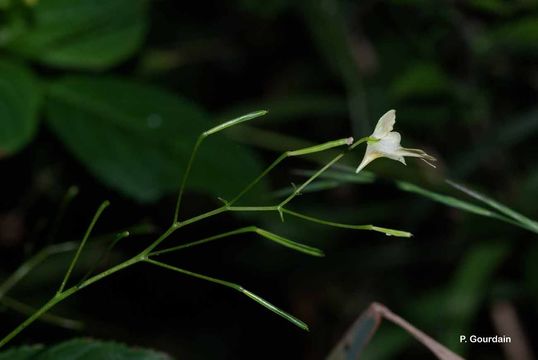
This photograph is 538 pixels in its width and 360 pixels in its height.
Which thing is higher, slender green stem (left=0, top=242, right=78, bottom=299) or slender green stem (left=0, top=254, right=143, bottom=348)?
slender green stem (left=0, top=254, right=143, bottom=348)

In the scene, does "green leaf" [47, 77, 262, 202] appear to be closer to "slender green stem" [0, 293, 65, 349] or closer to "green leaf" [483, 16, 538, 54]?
"slender green stem" [0, 293, 65, 349]

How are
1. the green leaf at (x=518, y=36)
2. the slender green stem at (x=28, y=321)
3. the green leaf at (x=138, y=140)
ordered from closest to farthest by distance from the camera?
1. the slender green stem at (x=28, y=321)
2. the green leaf at (x=138, y=140)
3. the green leaf at (x=518, y=36)

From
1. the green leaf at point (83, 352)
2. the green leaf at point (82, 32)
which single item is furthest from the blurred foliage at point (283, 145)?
the green leaf at point (83, 352)

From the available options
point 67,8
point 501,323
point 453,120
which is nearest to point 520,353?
point 501,323

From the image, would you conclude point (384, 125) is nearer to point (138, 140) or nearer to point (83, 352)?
point (83, 352)

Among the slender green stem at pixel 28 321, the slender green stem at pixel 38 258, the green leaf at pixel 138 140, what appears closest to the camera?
the slender green stem at pixel 28 321

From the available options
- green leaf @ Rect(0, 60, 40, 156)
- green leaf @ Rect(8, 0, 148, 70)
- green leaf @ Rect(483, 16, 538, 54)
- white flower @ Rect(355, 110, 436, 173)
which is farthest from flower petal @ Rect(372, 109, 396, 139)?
green leaf @ Rect(483, 16, 538, 54)

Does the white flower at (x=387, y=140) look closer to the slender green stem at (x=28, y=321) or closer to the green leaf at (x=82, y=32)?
the slender green stem at (x=28, y=321)
